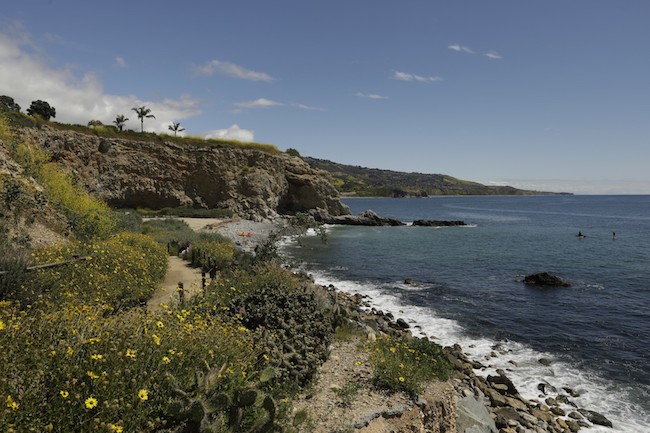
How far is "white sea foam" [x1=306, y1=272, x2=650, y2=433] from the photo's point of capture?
12594 millimetres

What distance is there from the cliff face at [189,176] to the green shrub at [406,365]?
49.2m

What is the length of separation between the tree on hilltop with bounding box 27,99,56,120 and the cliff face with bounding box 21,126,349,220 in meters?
9.64

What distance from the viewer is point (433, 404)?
8453mm

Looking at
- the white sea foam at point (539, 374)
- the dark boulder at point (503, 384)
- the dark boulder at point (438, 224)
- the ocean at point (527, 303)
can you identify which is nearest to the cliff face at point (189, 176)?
the dark boulder at point (438, 224)

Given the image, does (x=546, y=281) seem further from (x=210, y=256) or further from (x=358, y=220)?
(x=358, y=220)

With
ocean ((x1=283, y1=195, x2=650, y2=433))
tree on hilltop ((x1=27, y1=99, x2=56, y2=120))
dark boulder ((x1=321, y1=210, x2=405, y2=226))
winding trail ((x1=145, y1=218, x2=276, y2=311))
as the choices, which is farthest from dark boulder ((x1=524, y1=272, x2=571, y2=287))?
tree on hilltop ((x1=27, y1=99, x2=56, y2=120))

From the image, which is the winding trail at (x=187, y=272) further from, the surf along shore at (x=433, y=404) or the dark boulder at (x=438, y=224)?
the dark boulder at (x=438, y=224)

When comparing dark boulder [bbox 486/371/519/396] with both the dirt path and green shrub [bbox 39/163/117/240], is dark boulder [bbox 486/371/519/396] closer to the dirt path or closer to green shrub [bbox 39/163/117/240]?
the dirt path

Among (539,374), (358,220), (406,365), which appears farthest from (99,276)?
(358,220)

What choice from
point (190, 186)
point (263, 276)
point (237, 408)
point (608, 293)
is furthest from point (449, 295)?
point (190, 186)

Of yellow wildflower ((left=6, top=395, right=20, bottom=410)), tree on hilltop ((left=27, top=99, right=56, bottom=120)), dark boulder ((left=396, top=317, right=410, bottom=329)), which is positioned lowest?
dark boulder ((left=396, top=317, right=410, bottom=329))

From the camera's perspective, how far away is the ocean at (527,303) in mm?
14867

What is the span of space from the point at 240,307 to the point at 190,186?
54.3 meters

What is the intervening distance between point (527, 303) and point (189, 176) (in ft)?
167
